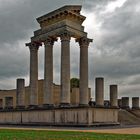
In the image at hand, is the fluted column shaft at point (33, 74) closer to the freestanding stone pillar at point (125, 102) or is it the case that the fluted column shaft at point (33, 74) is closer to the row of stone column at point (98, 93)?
the row of stone column at point (98, 93)

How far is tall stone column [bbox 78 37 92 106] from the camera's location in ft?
157

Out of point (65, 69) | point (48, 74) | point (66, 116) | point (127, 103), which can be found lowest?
point (66, 116)

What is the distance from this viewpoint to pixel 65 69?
4603 centimetres

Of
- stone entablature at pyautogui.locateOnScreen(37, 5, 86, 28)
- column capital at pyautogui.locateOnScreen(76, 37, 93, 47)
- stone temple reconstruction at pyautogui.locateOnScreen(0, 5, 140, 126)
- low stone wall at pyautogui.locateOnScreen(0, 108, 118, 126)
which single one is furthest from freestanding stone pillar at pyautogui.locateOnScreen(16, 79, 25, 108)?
column capital at pyautogui.locateOnScreen(76, 37, 93, 47)

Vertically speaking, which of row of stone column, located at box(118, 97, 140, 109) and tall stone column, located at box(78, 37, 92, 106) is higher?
tall stone column, located at box(78, 37, 92, 106)

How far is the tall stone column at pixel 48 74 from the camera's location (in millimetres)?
48644

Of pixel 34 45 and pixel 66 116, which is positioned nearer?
pixel 66 116

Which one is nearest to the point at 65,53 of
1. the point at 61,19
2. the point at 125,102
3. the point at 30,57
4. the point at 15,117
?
the point at 61,19

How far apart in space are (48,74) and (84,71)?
5.04 meters

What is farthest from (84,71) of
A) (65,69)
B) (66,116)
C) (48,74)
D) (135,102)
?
(135,102)

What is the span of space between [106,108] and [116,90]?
10.2 meters

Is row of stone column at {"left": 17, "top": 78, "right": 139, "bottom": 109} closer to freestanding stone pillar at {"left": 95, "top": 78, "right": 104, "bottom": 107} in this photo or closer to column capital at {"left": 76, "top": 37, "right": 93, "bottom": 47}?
freestanding stone pillar at {"left": 95, "top": 78, "right": 104, "bottom": 107}

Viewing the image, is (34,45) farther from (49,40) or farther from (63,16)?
(63,16)

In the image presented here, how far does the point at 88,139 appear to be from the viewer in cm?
2056
